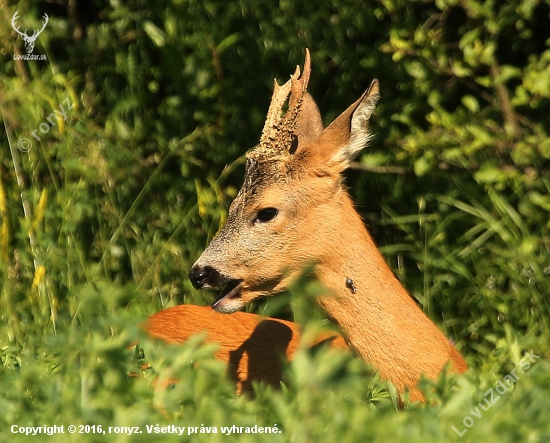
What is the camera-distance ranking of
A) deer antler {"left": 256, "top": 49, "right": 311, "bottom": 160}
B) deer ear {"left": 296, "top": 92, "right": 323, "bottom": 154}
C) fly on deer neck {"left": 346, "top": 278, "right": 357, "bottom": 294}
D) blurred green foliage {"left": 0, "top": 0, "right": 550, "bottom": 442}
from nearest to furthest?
fly on deer neck {"left": 346, "top": 278, "right": 357, "bottom": 294} < deer antler {"left": 256, "top": 49, "right": 311, "bottom": 160} < deer ear {"left": 296, "top": 92, "right": 323, "bottom": 154} < blurred green foliage {"left": 0, "top": 0, "right": 550, "bottom": 442}

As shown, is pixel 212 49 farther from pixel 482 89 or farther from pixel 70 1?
pixel 482 89

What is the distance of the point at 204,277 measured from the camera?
12.5ft

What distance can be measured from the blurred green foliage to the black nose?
1.13ft

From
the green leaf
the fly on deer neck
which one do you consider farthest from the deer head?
the green leaf

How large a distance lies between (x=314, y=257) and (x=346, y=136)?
1.62 ft

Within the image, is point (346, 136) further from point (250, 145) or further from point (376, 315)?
point (250, 145)

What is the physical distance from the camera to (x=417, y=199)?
17.8 ft

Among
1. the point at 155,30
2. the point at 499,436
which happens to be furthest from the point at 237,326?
the point at 155,30

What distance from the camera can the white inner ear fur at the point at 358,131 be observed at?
392 centimetres

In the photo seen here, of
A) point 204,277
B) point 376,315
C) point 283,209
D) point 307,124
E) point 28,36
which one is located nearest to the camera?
point 376,315

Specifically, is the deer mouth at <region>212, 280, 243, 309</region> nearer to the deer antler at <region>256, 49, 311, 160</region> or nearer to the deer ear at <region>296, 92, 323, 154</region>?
the deer antler at <region>256, 49, 311, 160</region>

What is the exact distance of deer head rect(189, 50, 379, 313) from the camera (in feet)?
12.6

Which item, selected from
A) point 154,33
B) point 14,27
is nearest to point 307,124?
point 154,33

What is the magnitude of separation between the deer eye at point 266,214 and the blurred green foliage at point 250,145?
0.66 meters
